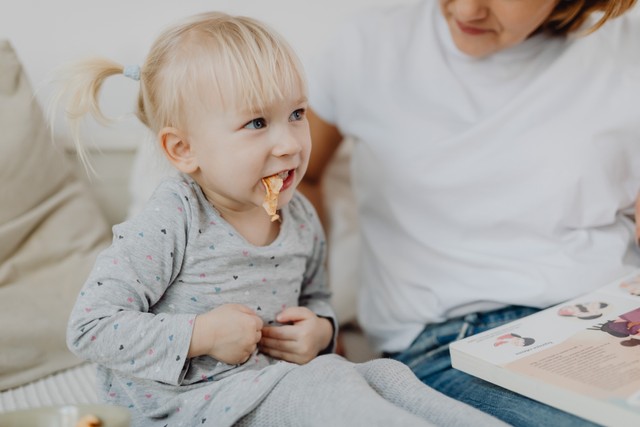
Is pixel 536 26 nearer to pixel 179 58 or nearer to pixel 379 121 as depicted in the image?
pixel 379 121

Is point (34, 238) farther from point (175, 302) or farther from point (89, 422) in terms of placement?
point (89, 422)

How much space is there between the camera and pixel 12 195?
1.08 meters

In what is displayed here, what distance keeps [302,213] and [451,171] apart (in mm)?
280

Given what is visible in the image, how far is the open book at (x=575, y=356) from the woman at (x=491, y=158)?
0.36 feet

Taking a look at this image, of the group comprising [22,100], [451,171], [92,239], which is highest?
[22,100]

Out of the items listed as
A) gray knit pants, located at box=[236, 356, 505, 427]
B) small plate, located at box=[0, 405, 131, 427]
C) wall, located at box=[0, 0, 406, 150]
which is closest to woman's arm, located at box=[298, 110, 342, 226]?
wall, located at box=[0, 0, 406, 150]

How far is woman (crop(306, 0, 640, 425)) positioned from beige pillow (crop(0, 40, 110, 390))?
51 cm

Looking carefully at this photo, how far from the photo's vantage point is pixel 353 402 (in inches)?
30.6

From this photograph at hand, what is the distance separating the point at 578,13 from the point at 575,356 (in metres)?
0.60

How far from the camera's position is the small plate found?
2.26ft

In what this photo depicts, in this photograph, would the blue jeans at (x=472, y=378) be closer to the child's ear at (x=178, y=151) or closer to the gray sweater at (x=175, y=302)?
the gray sweater at (x=175, y=302)

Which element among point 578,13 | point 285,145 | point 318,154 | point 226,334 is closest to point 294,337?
point 226,334

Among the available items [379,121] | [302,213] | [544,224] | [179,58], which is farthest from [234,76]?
[544,224]

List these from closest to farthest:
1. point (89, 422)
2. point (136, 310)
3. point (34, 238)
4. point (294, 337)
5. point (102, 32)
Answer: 1. point (89, 422)
2. point (136, 310)
3. point (294, 337)
4. point (34, 238)
5. point (102, 32)
